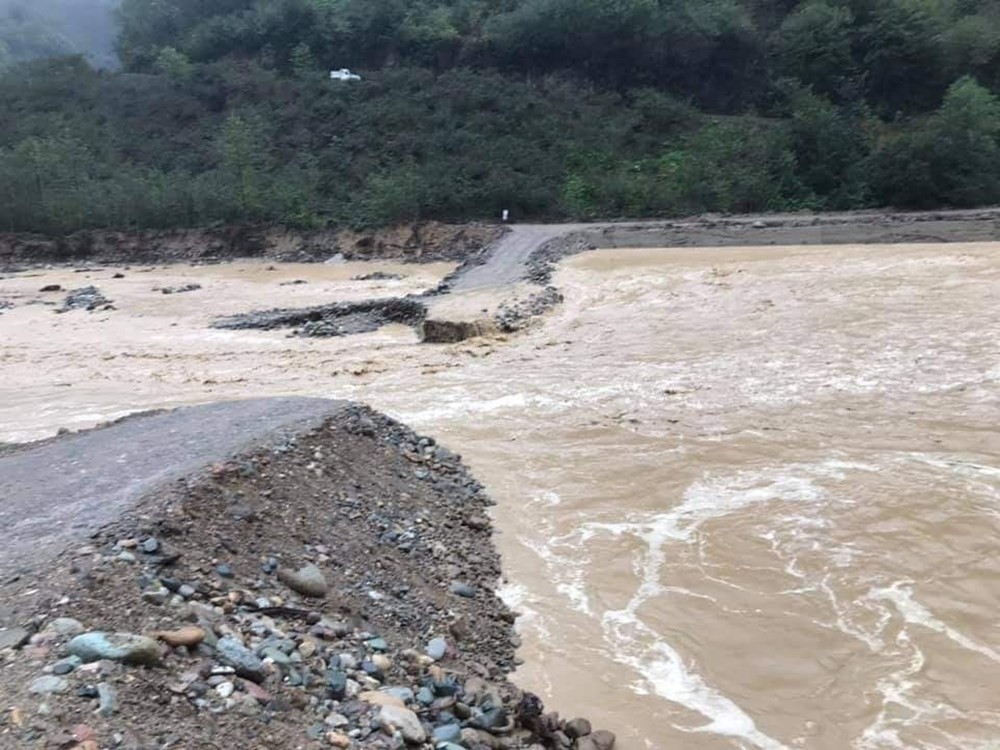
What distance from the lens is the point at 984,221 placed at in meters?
28.3

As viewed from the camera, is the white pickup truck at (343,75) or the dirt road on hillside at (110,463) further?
the white pickup truck at (343,75)

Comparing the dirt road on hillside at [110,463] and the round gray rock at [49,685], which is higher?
the round gray rock at [49,685]

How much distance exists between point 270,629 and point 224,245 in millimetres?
36878

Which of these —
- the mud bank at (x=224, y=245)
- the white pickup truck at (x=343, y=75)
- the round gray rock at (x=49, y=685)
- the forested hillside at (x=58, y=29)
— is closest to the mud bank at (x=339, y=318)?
the mud bank at (x=224, y=245)

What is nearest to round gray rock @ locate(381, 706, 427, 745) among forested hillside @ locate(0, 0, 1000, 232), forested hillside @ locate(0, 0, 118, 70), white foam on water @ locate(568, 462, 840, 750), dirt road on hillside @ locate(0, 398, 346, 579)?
white foam on water @ locate(568, 462, 840, 750)

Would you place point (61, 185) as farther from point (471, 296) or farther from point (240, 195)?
point (471, 296)

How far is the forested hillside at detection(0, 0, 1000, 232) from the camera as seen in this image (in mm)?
37906

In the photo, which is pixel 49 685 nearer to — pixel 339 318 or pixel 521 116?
pixel 339 318

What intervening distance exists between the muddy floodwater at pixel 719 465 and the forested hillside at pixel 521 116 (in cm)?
1641

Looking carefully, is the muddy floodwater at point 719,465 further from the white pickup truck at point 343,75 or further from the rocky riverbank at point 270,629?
the white pickup truck at point 343,75

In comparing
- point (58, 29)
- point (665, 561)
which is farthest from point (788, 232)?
point (58, 29)

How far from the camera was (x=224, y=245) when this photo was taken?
39406mm

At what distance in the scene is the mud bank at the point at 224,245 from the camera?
120 feet

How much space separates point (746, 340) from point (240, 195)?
3058 cm
